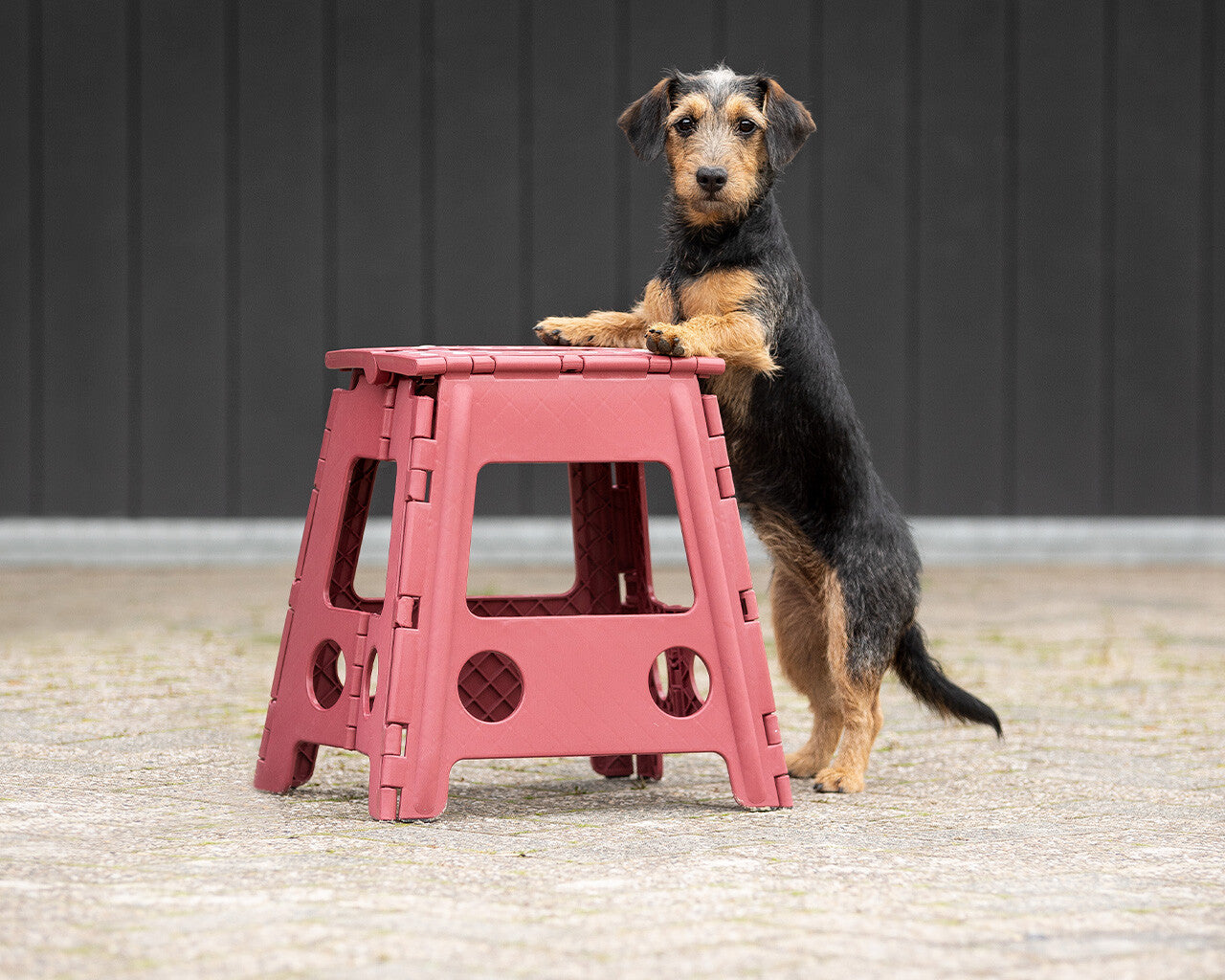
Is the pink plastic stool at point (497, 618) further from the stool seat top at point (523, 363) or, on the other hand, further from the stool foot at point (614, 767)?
the stool foot at point (614, 767)

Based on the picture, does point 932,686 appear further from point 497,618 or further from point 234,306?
point 234,306

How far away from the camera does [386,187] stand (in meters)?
8.33

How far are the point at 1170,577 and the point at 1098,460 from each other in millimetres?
745

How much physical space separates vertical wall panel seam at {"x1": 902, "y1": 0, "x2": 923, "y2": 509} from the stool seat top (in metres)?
5.06

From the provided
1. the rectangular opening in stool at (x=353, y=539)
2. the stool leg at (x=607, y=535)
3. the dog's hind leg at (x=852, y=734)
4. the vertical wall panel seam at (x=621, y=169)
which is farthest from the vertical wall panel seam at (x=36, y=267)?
the dog's hind leg at (x=852, y=734)

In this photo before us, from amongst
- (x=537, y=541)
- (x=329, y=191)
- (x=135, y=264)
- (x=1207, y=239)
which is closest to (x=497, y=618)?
(x=537, y=541)

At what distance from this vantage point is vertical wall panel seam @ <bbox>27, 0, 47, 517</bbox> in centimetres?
820

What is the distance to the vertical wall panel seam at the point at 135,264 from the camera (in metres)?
8.24

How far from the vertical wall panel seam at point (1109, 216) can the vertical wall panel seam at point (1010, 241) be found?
0.46 m

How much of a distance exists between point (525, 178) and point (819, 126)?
1538mm

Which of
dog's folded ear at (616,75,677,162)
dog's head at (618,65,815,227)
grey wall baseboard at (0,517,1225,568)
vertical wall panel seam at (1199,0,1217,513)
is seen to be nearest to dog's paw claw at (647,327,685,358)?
dog's head at (618,65,815,227)

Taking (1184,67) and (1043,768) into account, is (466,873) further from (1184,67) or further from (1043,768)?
(1184,67)

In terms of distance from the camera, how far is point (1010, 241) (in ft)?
27.8

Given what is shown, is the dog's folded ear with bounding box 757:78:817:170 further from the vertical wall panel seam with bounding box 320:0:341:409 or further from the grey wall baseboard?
the vertical wall panel seam with bounding box 320:0:341:409
